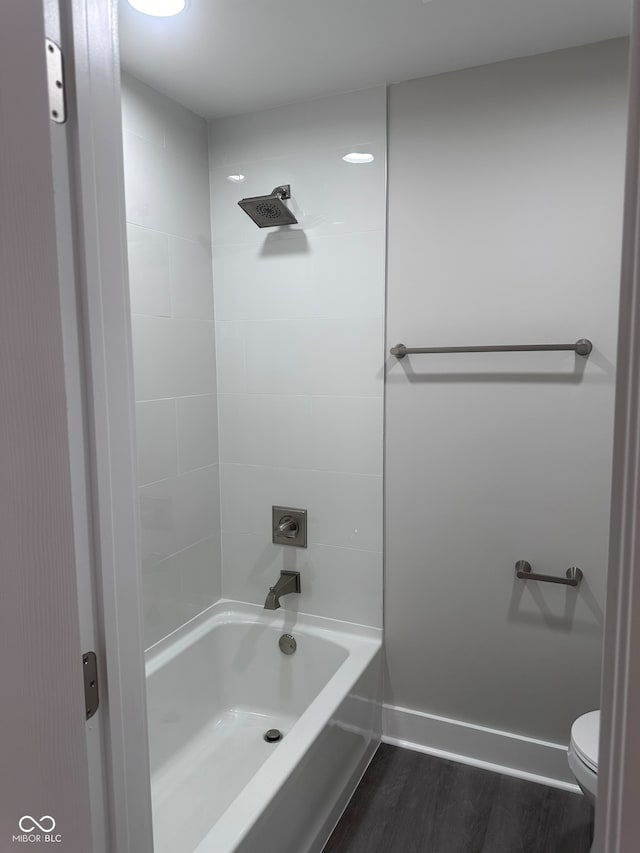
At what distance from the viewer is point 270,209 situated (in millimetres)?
2078

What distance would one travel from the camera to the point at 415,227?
203cm

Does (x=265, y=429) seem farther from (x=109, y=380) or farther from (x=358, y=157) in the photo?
(x=109, y=380)

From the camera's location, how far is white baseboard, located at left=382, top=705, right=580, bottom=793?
200cm

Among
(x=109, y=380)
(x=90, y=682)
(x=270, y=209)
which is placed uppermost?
(x=270, y=209)

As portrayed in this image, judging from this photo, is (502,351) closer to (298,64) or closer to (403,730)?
(298,64)

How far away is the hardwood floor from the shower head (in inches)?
82.9

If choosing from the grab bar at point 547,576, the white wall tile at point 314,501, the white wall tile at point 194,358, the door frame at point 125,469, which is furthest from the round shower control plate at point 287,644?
the door frame at point 125,469

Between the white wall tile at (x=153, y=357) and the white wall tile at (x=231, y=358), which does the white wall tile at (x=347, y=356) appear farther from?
the white wall tile at (x=153, y=357)

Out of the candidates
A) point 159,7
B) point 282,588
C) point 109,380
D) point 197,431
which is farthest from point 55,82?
point 282,588

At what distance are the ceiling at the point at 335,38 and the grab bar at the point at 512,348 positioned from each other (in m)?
0.92

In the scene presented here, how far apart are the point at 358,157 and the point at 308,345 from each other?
28.2 inches

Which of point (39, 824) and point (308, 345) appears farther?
point (308, 345)

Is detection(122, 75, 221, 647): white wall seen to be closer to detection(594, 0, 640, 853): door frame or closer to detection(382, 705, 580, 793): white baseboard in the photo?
detection(382, 705, 580, 793): white baseboard

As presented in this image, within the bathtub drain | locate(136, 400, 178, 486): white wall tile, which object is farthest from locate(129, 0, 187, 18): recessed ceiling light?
the bathtub drain
